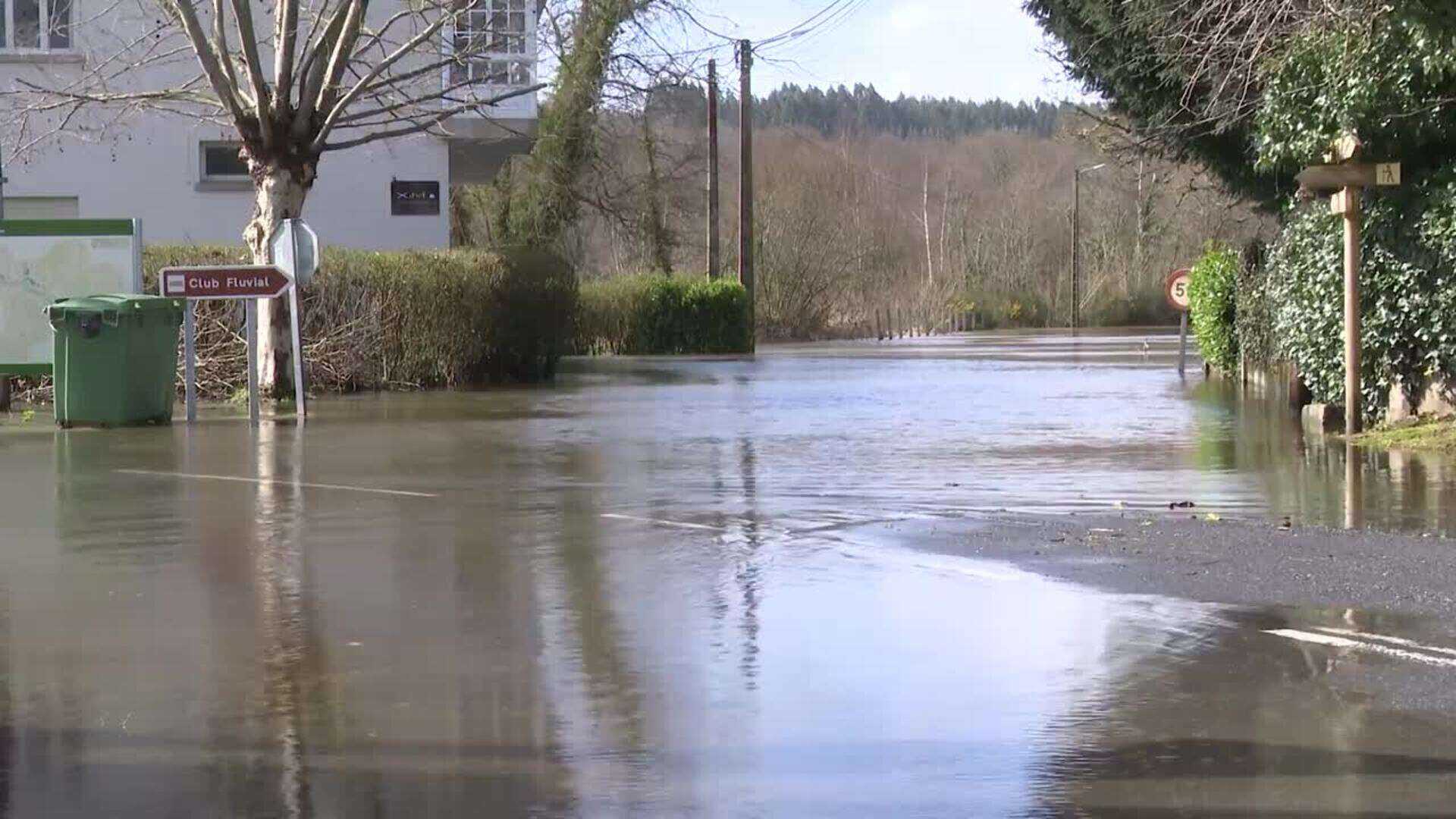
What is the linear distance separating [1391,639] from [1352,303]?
930cm

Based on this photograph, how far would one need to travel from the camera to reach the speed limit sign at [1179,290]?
3288 cm

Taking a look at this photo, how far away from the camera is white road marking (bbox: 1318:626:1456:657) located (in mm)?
7637

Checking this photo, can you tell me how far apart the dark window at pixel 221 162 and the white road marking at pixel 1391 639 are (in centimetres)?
2961

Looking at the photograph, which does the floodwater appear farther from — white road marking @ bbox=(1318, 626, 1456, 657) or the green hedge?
the green hedge

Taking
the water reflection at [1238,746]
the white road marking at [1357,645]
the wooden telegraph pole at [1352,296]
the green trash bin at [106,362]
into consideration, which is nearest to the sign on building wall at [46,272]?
the green trash bin at [106,362]

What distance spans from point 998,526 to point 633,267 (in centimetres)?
5638

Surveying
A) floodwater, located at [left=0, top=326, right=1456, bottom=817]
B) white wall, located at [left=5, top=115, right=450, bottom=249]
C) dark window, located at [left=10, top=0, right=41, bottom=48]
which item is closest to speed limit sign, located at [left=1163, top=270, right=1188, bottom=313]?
white wall, located at [left=5, top=115, right=450, bottom=249]

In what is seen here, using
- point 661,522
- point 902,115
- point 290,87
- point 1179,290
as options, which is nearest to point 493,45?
point 290,87

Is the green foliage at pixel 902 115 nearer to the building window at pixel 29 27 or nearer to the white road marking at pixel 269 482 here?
the building window at pixel 29 27

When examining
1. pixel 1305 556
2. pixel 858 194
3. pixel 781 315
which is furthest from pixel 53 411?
pixel 858 194

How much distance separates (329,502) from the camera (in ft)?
43.6

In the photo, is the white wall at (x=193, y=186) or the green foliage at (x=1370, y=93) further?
the white wall at (x=193, y=186)

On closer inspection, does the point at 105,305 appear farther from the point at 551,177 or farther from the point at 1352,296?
the point at 551,177

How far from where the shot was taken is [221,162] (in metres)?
35.7
